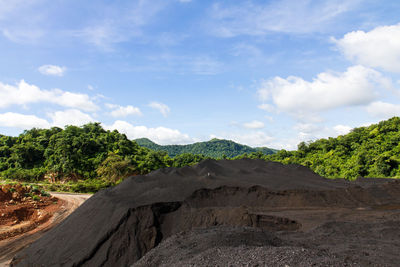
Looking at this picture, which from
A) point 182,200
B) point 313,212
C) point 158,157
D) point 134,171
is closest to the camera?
point 182,200

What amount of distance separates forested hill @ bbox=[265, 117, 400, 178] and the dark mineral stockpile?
307 inches

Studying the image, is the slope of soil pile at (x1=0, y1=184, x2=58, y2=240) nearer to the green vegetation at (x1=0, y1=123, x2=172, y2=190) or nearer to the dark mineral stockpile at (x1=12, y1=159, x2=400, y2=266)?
the dark mineral stockpile at (x1=12, y1=159, x2=400, y2=266)

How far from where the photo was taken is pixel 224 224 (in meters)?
8.50

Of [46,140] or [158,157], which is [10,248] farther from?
[46,140]

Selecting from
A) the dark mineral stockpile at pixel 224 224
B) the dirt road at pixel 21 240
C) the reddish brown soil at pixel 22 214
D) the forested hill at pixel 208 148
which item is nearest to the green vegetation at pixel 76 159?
the reddish brown soil at pixel 22 214

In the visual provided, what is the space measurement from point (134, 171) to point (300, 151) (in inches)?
724

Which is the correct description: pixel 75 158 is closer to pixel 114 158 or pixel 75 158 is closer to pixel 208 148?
pixel 114 158

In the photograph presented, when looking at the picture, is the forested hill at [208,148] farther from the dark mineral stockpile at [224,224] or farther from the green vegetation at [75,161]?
the dark mineral stockpile at [224,224]

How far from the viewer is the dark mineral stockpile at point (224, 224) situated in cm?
498

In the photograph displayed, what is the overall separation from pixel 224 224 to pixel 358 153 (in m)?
19.2

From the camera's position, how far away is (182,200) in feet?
31.4

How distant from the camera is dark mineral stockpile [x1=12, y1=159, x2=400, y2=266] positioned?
498 cm

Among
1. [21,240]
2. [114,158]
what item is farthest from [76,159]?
[21,240]

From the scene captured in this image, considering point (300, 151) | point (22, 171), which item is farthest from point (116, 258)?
point (300, 151)
